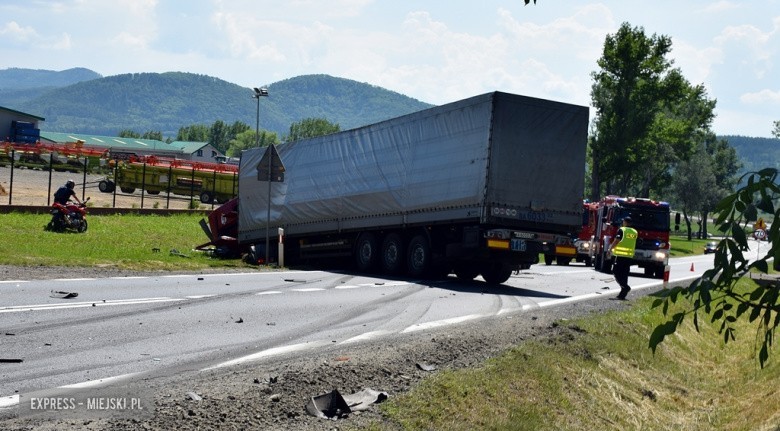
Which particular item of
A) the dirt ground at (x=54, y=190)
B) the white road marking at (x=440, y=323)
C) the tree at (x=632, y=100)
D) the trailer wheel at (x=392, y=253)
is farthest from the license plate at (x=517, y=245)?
the tree at (x=632, y=100)

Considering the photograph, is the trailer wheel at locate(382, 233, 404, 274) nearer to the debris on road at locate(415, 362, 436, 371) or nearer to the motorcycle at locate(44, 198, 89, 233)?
the motorcycle at locate(44, 198, 89, 233)

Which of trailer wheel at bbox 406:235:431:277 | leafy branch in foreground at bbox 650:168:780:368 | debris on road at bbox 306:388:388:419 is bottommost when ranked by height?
debris on road at bbox 306:388:388:419

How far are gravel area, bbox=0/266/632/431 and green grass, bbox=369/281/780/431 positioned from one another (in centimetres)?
30

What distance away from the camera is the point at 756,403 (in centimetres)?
1302

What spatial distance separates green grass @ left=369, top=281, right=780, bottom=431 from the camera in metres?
8.48

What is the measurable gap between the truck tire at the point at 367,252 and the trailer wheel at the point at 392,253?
0.29 meters

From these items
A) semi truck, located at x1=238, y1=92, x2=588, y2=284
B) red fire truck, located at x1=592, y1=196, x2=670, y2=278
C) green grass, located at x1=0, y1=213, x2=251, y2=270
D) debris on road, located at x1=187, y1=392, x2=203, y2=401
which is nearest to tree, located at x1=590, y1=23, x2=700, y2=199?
red fire truck, located at x1=592, y1=196, x2=670, y2=278

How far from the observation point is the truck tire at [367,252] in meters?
24.5

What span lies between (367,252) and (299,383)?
16.8 meters

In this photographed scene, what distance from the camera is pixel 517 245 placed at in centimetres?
2147

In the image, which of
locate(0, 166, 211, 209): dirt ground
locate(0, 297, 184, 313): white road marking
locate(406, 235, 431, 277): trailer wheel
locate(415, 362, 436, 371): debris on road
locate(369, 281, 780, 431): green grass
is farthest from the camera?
locate(0, 166, 211, 209): dirt ground

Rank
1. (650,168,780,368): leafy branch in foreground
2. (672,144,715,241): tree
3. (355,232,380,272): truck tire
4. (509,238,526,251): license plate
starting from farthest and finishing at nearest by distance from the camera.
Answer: (672,144,715,241): tree → (355,232,380,272): truck tire → (509,238,526,251): license plate → (650,168,780,368): leafy branch in foreground

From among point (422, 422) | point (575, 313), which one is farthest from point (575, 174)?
point (422, 422)

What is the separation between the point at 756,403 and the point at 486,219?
8.64m
